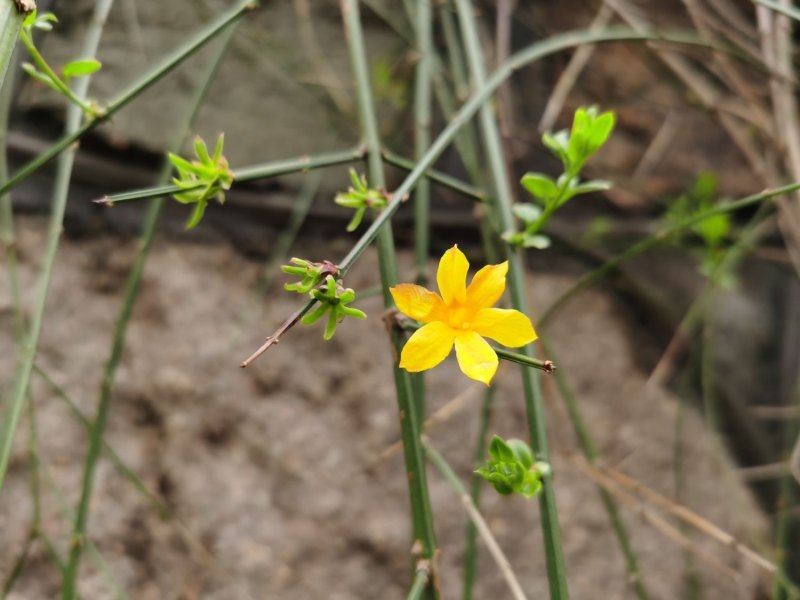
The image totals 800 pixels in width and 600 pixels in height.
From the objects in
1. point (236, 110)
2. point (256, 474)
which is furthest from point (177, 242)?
point (256, 474)

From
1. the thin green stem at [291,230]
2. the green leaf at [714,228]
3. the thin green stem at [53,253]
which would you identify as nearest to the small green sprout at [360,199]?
the thin green stem at [53,253]

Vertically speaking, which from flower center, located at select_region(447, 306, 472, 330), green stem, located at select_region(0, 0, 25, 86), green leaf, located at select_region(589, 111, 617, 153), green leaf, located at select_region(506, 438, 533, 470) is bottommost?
green leaf, located at select_region(506, 438, 533, 470)

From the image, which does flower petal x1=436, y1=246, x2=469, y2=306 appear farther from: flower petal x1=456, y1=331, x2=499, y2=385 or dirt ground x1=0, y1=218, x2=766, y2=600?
dirt ground x1=0, y1=218, x2=766, y2=600

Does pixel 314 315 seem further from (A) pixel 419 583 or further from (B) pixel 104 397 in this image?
(B) pixel 104 397

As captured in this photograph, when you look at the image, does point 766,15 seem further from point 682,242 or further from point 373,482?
point 373,482

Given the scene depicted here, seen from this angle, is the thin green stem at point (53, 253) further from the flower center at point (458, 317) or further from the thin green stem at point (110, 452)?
the flower center at point (458, 317)

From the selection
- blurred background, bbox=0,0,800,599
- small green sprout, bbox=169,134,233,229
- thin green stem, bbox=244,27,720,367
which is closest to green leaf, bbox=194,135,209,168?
small green sprout, bbox=169,134,233,229
